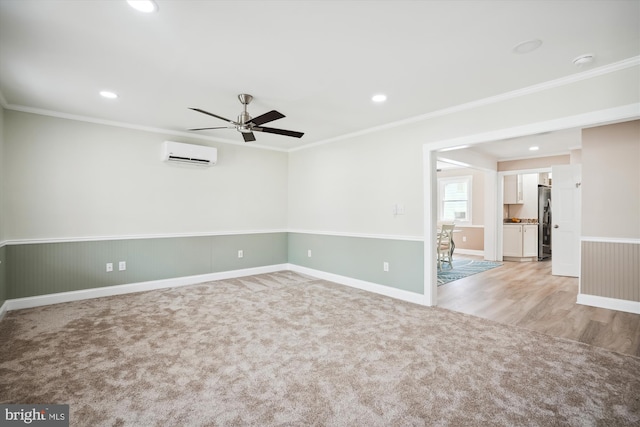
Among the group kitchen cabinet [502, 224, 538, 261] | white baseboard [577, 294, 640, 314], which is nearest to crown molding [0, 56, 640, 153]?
white baseboard [577, 294, 640, 314]

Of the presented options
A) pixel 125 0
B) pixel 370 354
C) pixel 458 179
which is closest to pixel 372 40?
pixel 125 0

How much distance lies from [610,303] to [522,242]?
385 centimetres

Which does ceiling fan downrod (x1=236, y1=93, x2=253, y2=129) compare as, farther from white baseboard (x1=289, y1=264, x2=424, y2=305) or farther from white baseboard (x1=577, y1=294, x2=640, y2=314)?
white baseboard (x1=577, y1=294, x2=640, y2=314)

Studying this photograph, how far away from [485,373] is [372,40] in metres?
2.64

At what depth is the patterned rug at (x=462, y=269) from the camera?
5.66 m

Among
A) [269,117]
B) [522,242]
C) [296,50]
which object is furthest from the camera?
[522,242]

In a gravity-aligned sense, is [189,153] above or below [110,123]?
below

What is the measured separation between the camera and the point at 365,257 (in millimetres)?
4852

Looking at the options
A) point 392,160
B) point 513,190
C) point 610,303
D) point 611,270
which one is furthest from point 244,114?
point 513,190

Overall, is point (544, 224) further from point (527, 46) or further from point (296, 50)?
point (296, 50)

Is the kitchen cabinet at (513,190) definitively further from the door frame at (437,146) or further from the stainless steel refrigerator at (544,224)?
the door frame at (437,146)

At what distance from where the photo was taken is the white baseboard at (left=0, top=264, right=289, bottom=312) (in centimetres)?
384

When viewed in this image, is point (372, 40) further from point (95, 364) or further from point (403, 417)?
point (95, 364)

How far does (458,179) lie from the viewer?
922 centimetres
